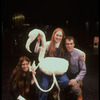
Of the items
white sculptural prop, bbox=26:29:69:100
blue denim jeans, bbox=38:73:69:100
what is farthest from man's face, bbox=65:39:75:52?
blue denim jeans, bbox=38:73:69:100

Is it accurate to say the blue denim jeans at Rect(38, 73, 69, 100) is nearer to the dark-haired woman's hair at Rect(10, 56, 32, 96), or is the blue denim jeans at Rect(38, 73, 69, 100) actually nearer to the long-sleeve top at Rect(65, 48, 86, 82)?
the long-sleeve top at Rect(65, 48, 86, 82)

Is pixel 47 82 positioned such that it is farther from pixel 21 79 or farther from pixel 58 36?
pixel 58 36

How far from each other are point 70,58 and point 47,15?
2.00m

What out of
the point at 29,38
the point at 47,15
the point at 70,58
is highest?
the point at 47,15

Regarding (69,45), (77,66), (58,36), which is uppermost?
(58,36)

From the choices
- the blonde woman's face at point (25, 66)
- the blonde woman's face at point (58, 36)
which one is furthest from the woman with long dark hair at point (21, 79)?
the blonde woman's face at point (58, 36)

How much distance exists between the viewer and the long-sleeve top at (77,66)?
2.84 m

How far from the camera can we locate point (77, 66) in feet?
9.42

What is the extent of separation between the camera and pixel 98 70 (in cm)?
598

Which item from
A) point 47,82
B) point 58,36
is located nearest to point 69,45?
point 58,36

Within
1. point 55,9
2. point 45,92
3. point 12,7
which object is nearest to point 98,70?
point 55,9

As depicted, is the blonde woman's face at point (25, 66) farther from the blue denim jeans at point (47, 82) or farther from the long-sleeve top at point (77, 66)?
the long-sleeve top at point (77, 66)

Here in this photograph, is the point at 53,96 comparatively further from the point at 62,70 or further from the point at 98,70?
the point at 98,70

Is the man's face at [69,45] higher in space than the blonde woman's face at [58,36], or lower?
lower
